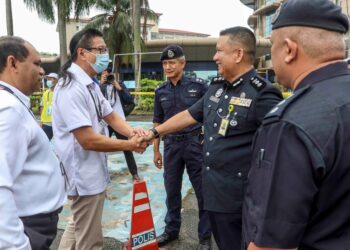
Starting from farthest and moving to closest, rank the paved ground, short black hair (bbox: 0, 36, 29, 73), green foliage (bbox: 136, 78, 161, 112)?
green foliage (bbox: 136, 78, 161, 112)
the paved ground
short black hair (bbox: 0, 36, 29, 73)

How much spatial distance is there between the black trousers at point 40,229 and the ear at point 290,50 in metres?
1.33

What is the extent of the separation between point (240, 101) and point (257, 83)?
161 mm

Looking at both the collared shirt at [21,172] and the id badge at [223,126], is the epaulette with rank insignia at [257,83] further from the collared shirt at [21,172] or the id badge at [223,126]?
the collared shirt at [21,172]

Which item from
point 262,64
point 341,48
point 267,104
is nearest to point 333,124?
point 341,48

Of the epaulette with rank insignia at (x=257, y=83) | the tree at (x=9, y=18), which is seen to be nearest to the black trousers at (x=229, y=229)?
the epaulette with rank insignia at (x=257, y=83)

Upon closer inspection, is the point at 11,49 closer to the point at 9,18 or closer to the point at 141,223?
the point at 141,223

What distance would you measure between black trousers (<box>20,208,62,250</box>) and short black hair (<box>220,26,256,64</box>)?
5.13ft

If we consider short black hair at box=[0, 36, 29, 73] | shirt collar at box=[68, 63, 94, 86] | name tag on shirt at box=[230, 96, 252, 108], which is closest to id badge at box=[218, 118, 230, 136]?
name tag on shirt at box=[230, 96, 252, 108]

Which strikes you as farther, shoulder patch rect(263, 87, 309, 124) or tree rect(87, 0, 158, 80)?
tree rect(87, 0, 158, 80)

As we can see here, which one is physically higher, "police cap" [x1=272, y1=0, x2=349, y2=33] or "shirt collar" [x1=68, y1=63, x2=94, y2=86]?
"police cap" [x1=272, y1=0, x2=349, y2=33]

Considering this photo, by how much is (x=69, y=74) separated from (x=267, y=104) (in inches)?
54.4

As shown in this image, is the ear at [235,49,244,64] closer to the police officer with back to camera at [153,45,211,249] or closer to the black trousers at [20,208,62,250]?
the police officer with back to camera at [153,45,211,249]

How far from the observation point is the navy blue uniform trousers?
3.62 metres

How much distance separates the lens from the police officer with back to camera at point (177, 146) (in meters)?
3.63
